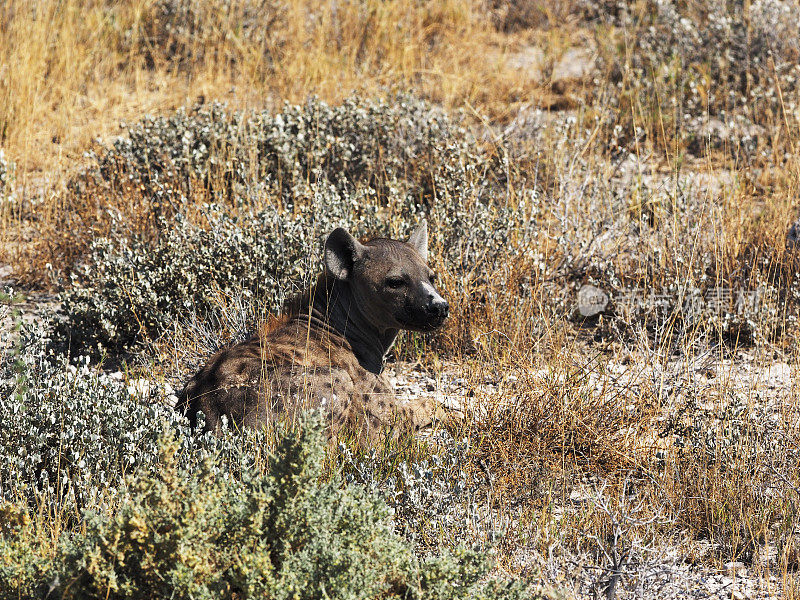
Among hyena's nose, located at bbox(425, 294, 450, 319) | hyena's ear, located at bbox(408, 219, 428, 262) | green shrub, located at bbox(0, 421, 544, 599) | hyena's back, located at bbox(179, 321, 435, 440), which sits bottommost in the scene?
hyena's back, located at bbox(179, 321, 435, 440)

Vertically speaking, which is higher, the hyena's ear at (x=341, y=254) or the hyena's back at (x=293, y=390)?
the hyena's ear at (x=341, y=254)

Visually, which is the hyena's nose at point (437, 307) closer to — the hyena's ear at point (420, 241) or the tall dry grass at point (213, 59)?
the hyena's ear at point (420, 241)

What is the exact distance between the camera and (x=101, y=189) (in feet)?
28.5

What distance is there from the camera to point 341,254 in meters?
6.29

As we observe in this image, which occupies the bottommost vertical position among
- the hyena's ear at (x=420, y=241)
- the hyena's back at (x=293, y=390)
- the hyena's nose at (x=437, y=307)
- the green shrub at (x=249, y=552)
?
the hyena's back at (x=293, y=390)

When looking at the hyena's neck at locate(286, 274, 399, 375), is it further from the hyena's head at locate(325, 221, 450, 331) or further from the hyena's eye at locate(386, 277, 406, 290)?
the hyena's eye at locate(386, 277, 406, 290)

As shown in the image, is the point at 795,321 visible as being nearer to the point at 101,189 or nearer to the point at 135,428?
the point at 135,428

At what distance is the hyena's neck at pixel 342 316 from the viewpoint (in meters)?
6.33

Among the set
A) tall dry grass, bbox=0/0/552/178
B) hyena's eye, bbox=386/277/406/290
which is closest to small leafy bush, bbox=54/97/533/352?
hyena's eye, bbox=386/277/406/290

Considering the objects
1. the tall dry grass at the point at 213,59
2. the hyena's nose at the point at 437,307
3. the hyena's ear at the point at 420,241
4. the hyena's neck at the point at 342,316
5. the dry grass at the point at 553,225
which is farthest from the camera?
the tall dry grass at the point at 213,59

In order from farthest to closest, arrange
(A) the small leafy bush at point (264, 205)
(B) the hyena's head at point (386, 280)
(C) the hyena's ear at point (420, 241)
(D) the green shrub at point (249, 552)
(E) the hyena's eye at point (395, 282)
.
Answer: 1. (A) the small leafy bush at point (264, 205)
2. (C) the hyena's ear at point (420, 241)
3. (E) the hyena's eye at point (395, 282)
4. (B) the hyena's head at point (386, 280)
5. (D) the green shrub at point (249, 552)

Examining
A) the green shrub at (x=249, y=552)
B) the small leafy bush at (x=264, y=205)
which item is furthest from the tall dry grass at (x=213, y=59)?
the green shrub at (x=249, y=552)

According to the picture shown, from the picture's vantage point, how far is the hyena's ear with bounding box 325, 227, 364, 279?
622 centimetres

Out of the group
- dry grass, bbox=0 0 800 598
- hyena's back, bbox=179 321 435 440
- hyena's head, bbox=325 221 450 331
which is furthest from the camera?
hyena's head, bbox=325 221 450 331
